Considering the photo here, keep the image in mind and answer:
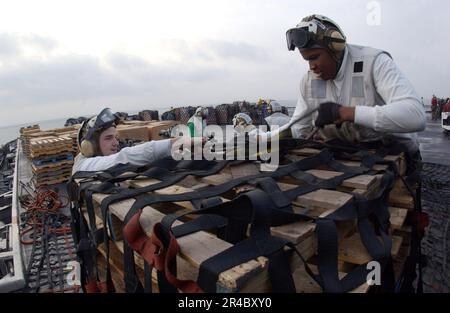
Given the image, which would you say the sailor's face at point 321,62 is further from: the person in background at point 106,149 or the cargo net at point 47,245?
the cargo net at point 47,245

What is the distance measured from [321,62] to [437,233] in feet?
11.6

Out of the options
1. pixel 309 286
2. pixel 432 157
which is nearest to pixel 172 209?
pixel 309 286

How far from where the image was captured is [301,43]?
2.77 meters

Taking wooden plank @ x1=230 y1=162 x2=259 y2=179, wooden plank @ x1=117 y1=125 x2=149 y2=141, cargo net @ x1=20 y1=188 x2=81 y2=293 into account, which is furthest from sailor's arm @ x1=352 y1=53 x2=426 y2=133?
wooden plank @ x1=117 y1=125 x2=149 y2=141

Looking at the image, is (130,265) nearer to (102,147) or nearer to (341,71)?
(341,71)

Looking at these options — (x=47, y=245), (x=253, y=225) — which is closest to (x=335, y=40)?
(x=253, y=225)

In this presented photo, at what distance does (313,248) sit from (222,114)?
2420 centimetres

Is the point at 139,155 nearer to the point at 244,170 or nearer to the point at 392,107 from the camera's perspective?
Answer: the point at 244,170

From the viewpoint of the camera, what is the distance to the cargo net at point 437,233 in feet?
11.9

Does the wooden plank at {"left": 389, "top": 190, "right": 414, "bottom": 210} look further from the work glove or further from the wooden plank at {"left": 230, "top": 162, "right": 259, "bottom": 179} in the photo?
the wooden plank at {"left": 230, "top": 162, "right": 259, "bottom": 179}

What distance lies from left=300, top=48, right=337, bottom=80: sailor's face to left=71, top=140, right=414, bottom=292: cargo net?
0.79m

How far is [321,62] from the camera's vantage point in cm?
293

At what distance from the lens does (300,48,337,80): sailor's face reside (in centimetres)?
287

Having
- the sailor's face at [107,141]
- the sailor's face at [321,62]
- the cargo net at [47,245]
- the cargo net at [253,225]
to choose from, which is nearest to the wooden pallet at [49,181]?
the cargo net at [47,245]
